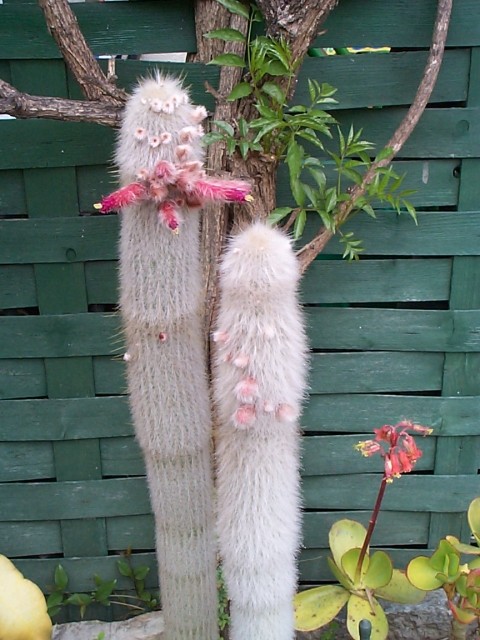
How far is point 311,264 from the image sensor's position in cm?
144

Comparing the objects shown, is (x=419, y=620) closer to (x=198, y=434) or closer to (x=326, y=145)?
(x=198, y=434)

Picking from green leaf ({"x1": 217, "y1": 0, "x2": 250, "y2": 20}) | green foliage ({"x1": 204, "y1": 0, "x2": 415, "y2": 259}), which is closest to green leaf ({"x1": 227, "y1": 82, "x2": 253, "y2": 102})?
green foliage ({"x1": 204, "y1": 0, "x2": 415, "y2": 259})

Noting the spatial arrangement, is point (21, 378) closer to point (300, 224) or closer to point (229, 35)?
point (300, 224)

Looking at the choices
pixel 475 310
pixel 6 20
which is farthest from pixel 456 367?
pixel 6 20

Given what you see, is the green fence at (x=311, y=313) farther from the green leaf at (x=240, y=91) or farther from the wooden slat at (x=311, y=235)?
the green leaf at (x=240, y=91)

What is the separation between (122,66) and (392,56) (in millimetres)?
592

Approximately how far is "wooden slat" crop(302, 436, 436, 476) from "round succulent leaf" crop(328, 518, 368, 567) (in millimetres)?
205

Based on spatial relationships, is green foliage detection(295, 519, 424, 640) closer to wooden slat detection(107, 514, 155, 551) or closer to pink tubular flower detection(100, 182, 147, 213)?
wooden slat detection(107, 514, 155, 551)

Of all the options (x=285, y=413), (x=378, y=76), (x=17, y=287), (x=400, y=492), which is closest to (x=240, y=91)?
(x=378, y=76)

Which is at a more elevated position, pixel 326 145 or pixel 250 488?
pixel 326 145

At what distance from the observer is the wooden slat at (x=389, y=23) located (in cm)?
129

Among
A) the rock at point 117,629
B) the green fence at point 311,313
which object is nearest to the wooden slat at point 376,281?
the green fence at point 311,313

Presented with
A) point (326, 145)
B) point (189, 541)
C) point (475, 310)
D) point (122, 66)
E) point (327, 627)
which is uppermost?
point (122, 66)

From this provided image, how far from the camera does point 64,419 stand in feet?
5.07
